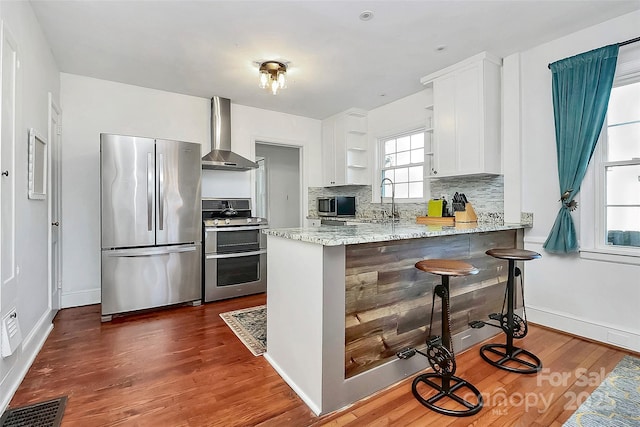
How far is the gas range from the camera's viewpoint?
3961mm

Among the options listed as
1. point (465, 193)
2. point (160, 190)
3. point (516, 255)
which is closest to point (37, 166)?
point (160, 190)

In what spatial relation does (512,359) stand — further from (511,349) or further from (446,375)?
(446,375)

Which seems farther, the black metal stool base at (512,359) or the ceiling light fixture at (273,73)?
the ceiling light fixture at (273,73)

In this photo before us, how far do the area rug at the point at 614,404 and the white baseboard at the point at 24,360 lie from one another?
3.13m

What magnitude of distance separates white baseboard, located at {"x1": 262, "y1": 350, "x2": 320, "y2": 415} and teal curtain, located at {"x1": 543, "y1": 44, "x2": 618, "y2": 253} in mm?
2511

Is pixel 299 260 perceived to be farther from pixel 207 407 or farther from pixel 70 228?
pixel 70 228

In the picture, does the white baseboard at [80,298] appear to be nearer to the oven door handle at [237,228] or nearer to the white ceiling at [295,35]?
the oven door handle at [237,228]

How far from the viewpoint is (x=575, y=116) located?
8.70ft

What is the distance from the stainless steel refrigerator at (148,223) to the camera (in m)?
3.18

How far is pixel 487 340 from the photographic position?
267cm

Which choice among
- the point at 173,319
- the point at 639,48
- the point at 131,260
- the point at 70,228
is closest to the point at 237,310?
the point at 173,319

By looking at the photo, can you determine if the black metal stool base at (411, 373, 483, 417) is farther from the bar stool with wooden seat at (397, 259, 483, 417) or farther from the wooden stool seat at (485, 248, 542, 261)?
the wooden stool seat at (485, 248, 542, 261)

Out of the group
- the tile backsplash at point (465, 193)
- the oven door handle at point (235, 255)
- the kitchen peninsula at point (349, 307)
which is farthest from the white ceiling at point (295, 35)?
the oven door handle at point (235, 255)

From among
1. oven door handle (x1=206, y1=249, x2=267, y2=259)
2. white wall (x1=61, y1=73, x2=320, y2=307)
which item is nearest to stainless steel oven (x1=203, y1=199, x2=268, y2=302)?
oven door handle (x1=206, y1=249, x2=267, y2=259)
